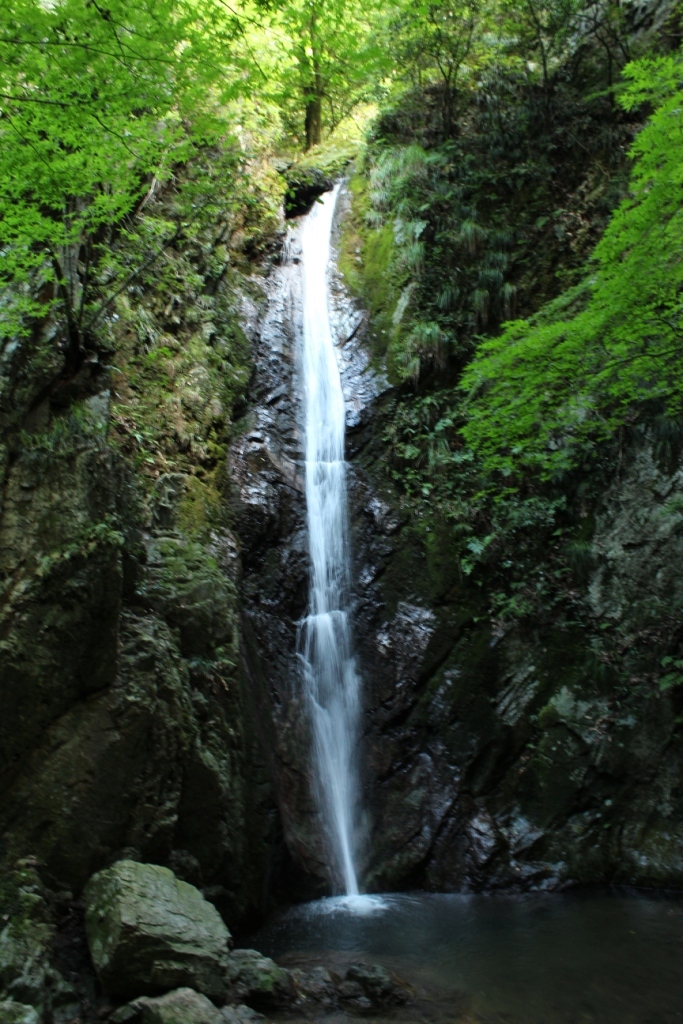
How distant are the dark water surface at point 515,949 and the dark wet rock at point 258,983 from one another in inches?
29.1

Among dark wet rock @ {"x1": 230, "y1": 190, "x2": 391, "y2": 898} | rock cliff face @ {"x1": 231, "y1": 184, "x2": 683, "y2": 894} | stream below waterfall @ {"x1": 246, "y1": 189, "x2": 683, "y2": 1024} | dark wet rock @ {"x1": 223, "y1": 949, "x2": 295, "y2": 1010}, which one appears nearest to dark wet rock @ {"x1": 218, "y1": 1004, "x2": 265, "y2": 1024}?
dark wet rock @ {"x1": 223, "y1": 949, "x2": 295, "y2": 1010}

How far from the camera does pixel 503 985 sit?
5.15 meters

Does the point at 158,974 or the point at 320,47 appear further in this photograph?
the point at 320,47

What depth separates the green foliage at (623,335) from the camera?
21.6 feet

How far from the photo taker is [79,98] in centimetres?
549

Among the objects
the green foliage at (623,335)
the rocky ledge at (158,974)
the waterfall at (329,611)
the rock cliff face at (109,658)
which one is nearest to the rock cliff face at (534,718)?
the waterfall at (329,611)

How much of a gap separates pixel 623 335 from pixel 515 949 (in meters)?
6.04

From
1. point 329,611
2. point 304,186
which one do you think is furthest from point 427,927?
point 304,186

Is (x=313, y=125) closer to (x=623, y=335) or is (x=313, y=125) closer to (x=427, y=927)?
(x=623, y=335)

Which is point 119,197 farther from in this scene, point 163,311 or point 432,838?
point 432,838

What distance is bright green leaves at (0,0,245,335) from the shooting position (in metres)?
5.07

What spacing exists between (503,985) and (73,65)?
792 cm

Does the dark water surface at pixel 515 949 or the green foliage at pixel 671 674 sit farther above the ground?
the green foliage at pixel 671 674

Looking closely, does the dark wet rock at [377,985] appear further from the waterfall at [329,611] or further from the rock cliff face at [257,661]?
the waterfall at [329,611]
